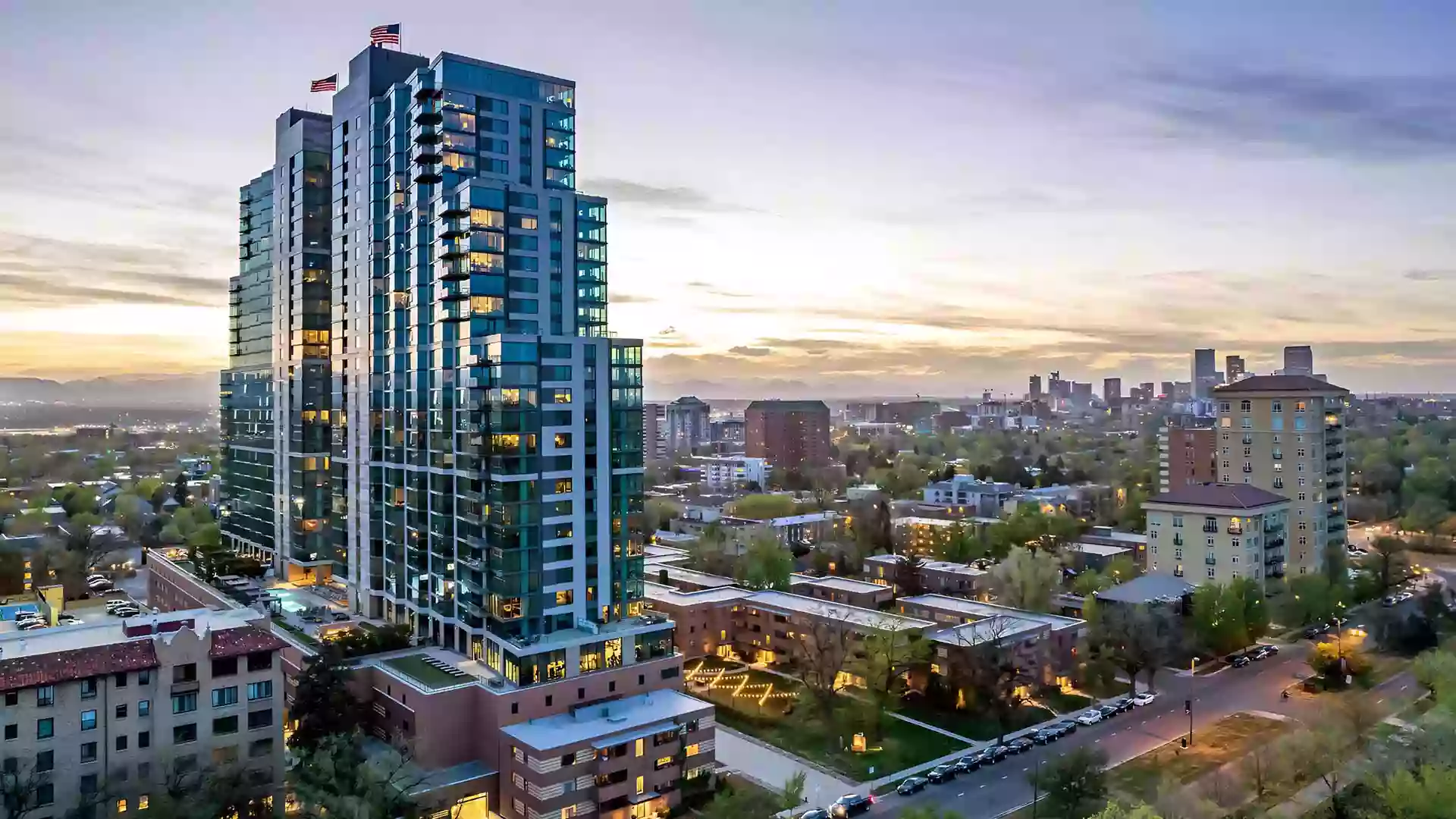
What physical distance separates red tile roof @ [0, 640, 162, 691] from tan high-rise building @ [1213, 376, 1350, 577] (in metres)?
62.8

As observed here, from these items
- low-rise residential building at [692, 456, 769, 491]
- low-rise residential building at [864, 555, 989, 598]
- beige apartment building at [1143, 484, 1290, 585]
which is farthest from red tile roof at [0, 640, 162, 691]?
low-rise residential building at [692, 456, 769, 491]

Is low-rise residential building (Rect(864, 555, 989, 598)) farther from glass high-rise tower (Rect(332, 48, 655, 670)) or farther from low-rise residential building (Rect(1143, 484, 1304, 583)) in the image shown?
glass high-rise tower (Rect(332, 48, 655, 670))

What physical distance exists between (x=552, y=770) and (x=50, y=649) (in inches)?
621

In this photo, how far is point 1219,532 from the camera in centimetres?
5559

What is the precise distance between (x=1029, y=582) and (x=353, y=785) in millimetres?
37599

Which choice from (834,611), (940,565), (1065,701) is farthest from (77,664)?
(940,565)

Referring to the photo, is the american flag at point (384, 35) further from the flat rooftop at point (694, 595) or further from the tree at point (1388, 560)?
the tree at point (1388, 560)

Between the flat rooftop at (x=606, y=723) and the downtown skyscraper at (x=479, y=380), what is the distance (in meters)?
1.88

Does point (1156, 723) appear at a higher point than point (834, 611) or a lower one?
lower

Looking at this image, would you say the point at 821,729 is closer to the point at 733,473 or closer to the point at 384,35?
the point at 384,35

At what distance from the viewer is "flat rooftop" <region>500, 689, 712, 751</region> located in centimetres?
2947

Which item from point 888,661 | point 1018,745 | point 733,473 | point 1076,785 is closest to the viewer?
point 1076,785

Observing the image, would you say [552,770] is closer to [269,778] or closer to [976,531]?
[269,778]

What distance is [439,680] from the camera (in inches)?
1288
